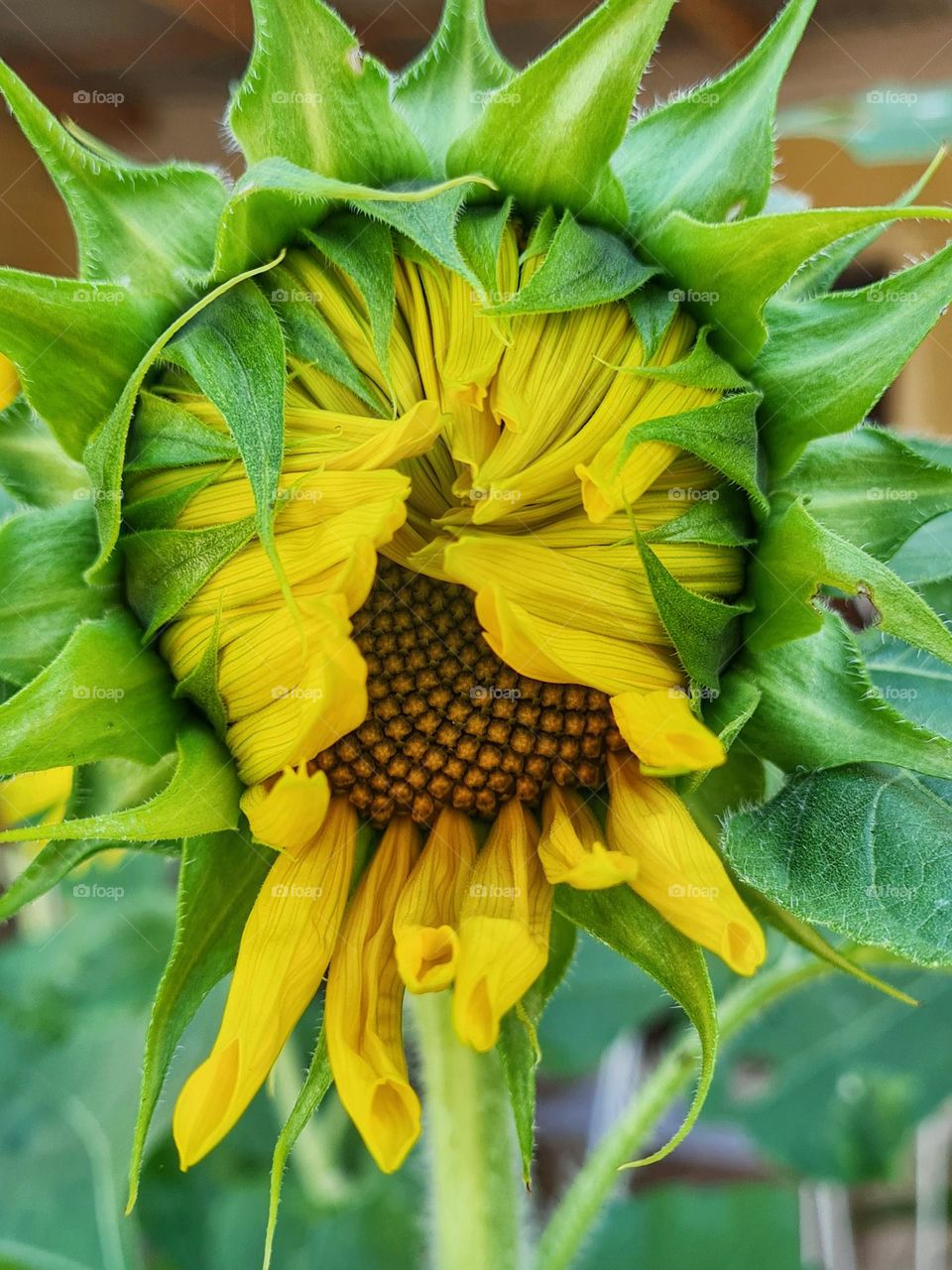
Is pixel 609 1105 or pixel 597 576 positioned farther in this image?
pixel 609 1105

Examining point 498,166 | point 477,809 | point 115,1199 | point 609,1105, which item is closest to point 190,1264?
point 115,1199

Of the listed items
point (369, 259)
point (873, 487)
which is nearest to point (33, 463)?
point (369, 259)

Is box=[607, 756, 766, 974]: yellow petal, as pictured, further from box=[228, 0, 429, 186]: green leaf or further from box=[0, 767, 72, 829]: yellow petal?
box=[0, 767, 72, 829]: yellow petal

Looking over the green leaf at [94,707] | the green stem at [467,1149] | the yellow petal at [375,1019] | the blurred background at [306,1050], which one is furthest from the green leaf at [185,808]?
the blurred background at [306,1050]

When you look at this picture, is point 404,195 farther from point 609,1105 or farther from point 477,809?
point 609,1105

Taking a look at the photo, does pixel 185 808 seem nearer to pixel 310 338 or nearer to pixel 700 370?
pixel 310 338
